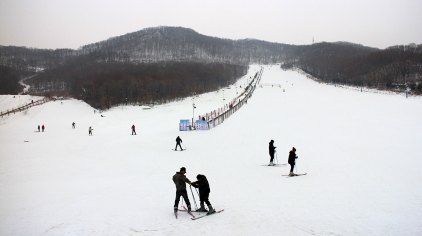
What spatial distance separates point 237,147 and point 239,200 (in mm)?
12385

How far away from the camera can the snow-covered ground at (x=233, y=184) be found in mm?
9875

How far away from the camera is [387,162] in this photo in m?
17.6

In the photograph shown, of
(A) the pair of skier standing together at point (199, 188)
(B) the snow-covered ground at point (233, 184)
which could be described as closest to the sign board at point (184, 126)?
(B) the snow-covered ground at point (233, 184)

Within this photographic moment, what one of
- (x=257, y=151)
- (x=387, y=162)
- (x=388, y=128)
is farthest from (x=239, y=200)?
(x=388, y=128)

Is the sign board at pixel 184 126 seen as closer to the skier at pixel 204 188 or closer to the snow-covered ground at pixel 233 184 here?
the snow-covered ground at pixel 233 184

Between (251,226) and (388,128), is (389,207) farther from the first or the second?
(388,128)

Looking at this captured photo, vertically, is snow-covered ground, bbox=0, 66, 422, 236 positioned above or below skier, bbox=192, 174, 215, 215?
below

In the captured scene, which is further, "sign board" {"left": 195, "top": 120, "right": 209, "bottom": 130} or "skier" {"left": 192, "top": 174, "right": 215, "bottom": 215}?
"sign board" {"left": 195, "top": 120, "right": 209, "bottom": 130}

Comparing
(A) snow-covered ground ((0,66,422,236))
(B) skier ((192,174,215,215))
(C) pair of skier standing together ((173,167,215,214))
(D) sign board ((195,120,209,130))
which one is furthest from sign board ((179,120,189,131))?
(B) skier ((192,174,215,215))

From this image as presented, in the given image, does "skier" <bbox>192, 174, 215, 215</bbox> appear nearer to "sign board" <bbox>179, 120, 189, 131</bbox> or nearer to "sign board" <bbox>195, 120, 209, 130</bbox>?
"sign board" <bbox>195, 120, 209, 130</bbox>

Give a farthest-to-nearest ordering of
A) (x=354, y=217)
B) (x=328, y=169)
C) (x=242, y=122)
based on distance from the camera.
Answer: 1. (x=242, y=122)
2. (x=328, y=169)
3. (x=354, y=217)

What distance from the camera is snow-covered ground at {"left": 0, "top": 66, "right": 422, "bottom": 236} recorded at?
9.88 meters

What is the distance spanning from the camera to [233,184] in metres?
14.6

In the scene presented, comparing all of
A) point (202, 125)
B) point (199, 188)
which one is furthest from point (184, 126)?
point (199, 188)
